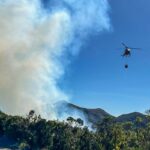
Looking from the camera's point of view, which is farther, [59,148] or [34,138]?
[34,138]

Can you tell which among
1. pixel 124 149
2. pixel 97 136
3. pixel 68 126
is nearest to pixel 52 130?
pixel 68 126

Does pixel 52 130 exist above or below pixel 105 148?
above

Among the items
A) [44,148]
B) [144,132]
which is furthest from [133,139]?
[44,148]

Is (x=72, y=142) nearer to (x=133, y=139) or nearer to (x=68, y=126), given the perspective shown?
(x=68, y=126)

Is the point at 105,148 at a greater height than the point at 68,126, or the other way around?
the point at 68,126

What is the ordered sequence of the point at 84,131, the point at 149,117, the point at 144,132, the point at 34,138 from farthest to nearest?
the point at 34,138
the point at 84,131
the point at 144,132
the point at 149,117

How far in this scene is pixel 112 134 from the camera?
158000 millimetres

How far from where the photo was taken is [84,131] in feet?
604

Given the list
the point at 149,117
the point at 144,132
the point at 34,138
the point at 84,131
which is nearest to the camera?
the point at 149,117

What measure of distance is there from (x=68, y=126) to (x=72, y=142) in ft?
50.4

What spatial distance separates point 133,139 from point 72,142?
27438mm

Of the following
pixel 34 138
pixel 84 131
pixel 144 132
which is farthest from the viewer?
pixel 34 138

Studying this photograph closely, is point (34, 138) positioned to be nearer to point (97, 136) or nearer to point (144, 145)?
point (97, 136)

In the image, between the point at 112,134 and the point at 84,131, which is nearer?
the point at 112,134
